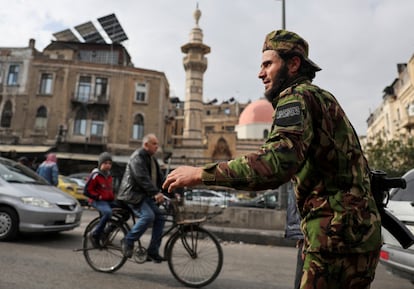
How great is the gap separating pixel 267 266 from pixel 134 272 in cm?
222

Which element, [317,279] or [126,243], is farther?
[126,243]

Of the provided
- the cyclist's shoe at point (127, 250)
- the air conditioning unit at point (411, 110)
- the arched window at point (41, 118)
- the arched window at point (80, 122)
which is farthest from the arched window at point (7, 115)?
the air conditioning unit at point (411, 110)

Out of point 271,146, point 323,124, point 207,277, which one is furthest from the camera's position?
point 207,277

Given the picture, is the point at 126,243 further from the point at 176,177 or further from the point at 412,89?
the point at 412,89

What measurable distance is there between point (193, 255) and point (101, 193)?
1961 millimetres

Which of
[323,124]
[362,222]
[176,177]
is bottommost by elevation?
[362,222]

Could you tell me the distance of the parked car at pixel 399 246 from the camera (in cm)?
360

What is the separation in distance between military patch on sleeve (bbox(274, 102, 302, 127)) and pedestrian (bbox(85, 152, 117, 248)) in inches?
152

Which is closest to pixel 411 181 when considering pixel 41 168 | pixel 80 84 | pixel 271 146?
pixel 271 146

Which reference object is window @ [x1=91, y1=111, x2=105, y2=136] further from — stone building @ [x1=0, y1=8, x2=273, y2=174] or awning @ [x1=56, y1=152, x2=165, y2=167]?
awning @ [x1=56, y1=152, x2=165, y2=167]

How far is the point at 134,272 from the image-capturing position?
15.3 feet

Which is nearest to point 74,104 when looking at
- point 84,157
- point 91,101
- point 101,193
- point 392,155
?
point 91,101

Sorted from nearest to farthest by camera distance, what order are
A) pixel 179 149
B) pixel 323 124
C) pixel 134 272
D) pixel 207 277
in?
pixel 323 124 < pixel 207 277 < pixel 134 272 < pixel 179 149

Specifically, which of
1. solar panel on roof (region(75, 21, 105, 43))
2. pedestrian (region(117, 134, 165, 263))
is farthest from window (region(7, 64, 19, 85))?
pedestrian (region(117, 134, 165, 263))
